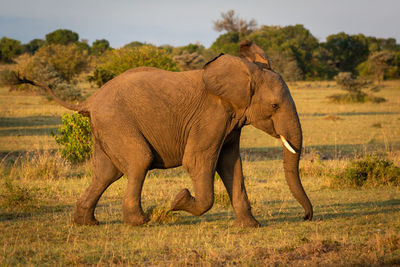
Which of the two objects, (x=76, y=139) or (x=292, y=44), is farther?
(x=292, y=44)

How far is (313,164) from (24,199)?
664 centimetres

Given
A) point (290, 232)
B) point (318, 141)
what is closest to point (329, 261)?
point (290, 232)

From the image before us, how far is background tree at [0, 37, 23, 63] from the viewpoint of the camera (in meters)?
66.6

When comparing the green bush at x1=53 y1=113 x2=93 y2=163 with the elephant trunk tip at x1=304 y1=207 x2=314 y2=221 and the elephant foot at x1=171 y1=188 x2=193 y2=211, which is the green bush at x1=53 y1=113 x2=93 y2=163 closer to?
the elephant foot at x1=171 y1=188 x2=193 y2=211

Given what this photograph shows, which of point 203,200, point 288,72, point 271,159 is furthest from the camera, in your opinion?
point 288,72

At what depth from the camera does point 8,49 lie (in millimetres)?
67062

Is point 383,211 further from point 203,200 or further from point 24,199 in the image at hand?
point 24,199

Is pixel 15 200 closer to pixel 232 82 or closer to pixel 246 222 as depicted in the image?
pixel 246 222

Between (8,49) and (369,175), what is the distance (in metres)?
63.3

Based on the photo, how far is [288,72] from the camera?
52.4 metres

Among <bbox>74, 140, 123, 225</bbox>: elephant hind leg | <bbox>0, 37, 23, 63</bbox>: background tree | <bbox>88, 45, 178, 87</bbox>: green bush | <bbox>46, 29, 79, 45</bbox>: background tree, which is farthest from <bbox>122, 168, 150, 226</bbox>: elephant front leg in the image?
<bbox>46, 29, 79, 45</bbox>: background tree

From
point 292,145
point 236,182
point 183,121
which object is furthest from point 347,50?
point 183,121

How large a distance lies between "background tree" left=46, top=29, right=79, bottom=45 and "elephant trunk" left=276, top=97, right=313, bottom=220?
8307 cm

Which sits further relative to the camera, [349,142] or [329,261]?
[349,142]
